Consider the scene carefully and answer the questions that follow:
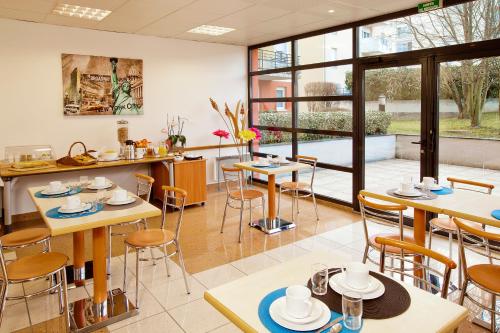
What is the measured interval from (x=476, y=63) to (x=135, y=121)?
15.1 ft

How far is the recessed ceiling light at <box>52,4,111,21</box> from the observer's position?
14.3 ft

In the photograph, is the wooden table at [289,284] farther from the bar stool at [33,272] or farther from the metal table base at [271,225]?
the metal table base at [271,225]

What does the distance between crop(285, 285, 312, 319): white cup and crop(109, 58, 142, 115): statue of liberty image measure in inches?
196

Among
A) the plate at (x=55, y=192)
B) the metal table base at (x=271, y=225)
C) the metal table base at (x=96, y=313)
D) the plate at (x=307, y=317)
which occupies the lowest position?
the metal table base at (x=96, y=313)

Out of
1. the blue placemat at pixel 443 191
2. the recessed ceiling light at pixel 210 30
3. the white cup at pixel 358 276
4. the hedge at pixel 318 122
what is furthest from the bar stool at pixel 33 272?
the hedge at pixel 318 122

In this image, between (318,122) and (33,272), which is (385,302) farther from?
(318,122)

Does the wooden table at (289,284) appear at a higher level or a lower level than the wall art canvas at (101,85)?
lower

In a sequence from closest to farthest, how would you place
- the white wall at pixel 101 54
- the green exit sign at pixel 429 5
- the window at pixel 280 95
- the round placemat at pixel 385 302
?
the round placemat at pixel 385 302
the green exit sign at pixel 429 5
the white wall at pixel 101 54
the window at pixel 280 95

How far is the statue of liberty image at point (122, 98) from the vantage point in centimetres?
557

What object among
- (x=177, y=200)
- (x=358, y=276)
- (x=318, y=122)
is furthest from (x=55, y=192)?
(x=318, y=122)

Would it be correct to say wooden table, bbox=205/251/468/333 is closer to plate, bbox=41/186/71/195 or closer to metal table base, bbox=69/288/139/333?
metal table base, bbox=69/288/139/333

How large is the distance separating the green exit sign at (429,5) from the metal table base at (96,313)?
166 inches

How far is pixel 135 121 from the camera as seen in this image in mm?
5855

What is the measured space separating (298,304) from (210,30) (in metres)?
5.14
